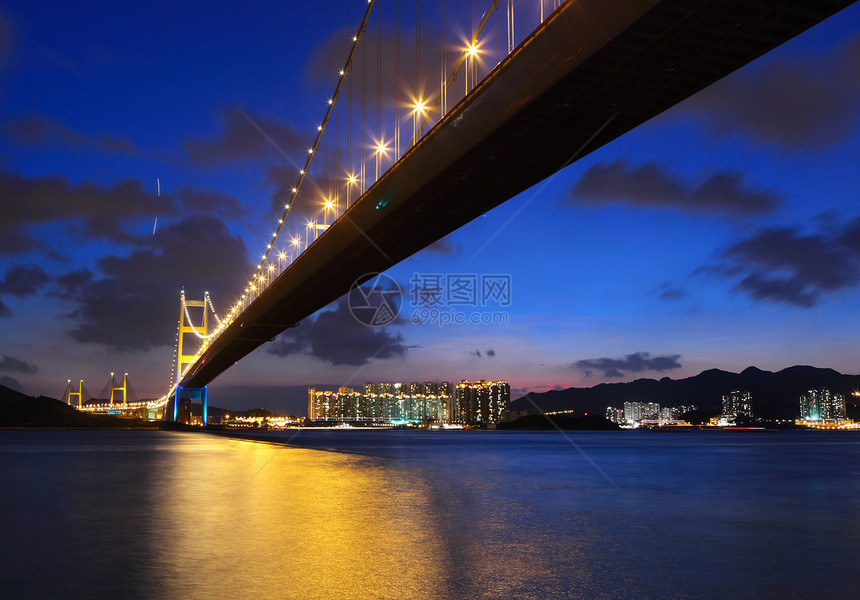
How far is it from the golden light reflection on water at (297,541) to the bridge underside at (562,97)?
6569mm

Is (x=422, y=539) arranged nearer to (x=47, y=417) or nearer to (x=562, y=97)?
(x=562, y=97)

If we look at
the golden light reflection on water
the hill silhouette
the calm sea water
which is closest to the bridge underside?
the calm sea water

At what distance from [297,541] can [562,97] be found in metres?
7.99

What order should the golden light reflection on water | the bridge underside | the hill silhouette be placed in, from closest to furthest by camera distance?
the golden light reflection on water < the bridge underside < the hill silhouette

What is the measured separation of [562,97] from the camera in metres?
12.0

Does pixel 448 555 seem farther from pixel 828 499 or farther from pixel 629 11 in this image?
pixel 828 499

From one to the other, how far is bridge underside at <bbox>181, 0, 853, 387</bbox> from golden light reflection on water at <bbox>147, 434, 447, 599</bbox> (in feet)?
21.6

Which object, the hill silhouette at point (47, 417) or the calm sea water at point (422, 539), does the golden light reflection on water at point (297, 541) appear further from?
the hill silhouette at point (47, 417)

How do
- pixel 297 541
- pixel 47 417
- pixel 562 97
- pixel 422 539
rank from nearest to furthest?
pixel 297 541 → pixel 422 539 → pixel 562 97 → pixel 47 417

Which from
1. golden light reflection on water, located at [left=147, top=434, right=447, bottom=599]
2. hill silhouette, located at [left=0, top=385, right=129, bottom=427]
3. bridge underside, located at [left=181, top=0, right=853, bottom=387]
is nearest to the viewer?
golden light reflection on water, located at [left=147, top=434, right=447, bottom=599]

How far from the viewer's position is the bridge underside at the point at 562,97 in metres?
9.50

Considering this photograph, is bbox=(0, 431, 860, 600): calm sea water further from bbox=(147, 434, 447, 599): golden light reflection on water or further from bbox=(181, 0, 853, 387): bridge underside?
bbox=(181, 0, 853, 387): bridge underside

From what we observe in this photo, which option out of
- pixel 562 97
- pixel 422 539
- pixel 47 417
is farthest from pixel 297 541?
pixel 47 417

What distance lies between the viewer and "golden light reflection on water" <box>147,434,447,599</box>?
212 inches
